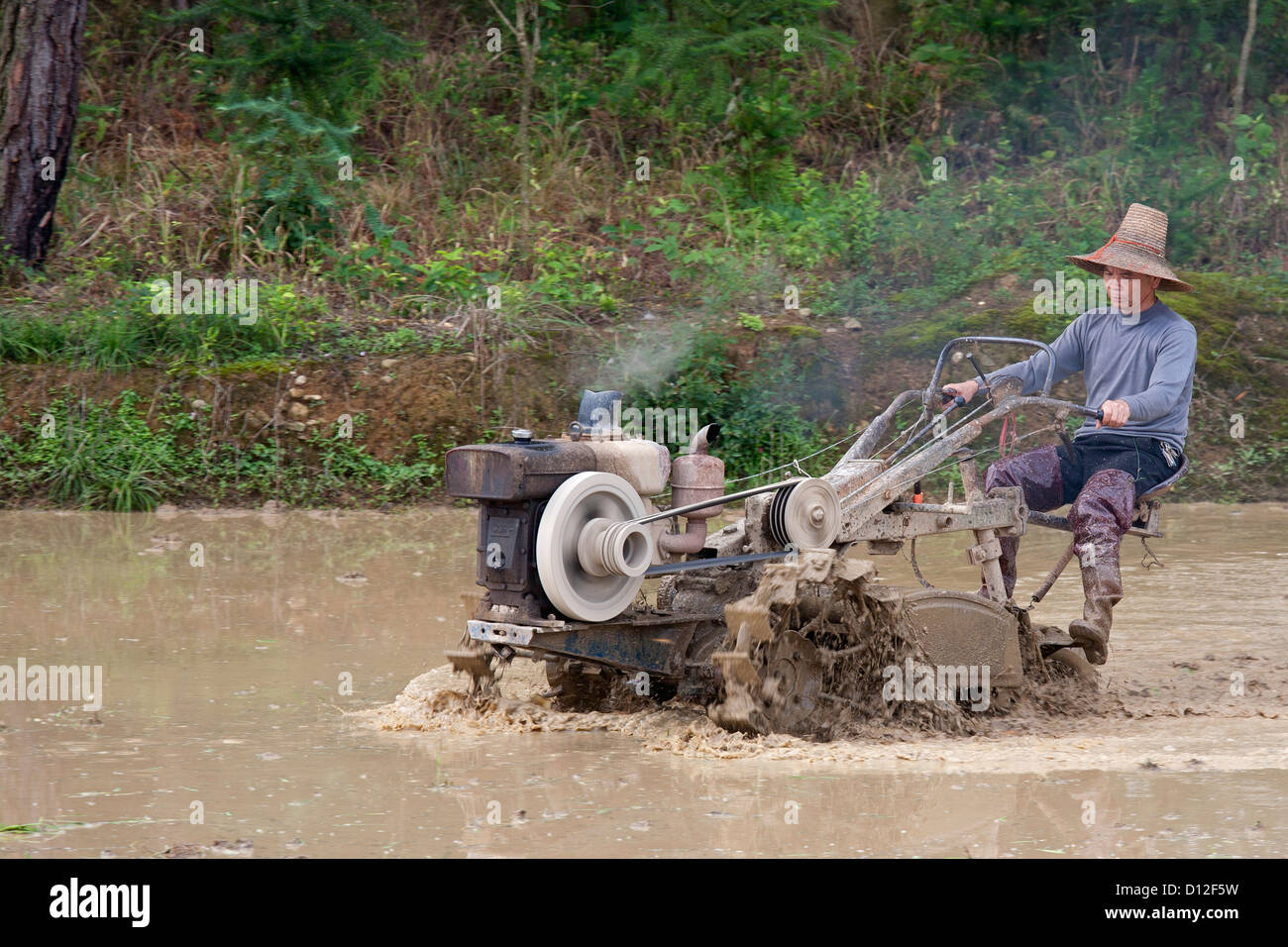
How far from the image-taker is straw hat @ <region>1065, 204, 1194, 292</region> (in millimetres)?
6160

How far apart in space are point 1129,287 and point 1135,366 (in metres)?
0.34

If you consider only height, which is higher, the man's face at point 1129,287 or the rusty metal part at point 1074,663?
the man's face at point 1129,287

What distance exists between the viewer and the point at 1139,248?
6262 millimetres

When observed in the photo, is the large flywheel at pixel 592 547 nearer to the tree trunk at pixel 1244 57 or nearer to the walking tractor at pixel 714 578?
the walking tractor at pixel 714 578

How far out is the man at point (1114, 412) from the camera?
589 centimetres

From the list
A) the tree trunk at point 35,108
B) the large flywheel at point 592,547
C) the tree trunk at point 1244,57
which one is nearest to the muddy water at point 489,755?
the large flywheel at point 592,547

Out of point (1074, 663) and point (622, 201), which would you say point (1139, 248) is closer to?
point (1074, 663)

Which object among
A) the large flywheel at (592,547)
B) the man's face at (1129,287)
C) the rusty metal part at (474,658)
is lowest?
the rusty metal part at (474,658)

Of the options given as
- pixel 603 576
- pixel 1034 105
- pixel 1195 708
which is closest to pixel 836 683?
pixel 603 576

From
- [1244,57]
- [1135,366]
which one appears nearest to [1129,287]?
[1135,366]

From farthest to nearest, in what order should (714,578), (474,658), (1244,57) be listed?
(1244,57), (714,578), (474,658)

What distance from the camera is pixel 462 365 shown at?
34.6 ft

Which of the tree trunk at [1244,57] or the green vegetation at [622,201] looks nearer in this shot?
the green vegetation at [622,201]

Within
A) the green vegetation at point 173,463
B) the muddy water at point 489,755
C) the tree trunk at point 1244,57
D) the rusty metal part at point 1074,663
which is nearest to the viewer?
the muddy water at point 489,755
